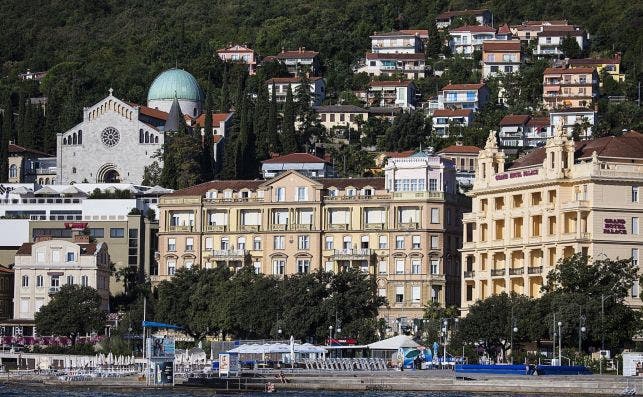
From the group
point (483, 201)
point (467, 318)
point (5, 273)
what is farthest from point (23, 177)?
point (467, 318)

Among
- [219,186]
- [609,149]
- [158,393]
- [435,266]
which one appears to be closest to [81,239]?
[219,186]

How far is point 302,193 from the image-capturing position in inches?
6127

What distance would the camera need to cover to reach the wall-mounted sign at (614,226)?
130 meters

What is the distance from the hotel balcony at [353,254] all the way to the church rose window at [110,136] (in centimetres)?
4381

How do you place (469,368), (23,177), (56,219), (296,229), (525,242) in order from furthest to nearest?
(23,177)
(56,219)
(296,229)
(525,242)
(469,368)

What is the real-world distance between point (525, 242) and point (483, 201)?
7.57 meters

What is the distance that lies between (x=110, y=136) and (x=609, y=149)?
68349 mm

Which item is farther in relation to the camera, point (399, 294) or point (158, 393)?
point (399, 294)

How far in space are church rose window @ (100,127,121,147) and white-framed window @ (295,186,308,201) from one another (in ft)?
129

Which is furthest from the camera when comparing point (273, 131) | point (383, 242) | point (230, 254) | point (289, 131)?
point (273, 131)

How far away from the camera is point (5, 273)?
16062cm

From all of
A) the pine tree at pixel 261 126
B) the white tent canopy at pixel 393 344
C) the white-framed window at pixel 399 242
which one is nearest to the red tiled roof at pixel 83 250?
the white-framed window at pixel 399 242

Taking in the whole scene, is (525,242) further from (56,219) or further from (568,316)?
(56,219)

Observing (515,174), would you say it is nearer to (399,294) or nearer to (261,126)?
(399,294)
